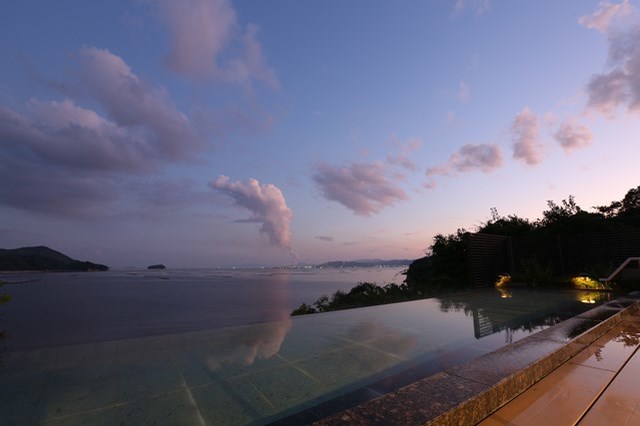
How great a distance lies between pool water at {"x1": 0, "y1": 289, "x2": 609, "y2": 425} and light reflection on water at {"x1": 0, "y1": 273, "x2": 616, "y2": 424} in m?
0.01

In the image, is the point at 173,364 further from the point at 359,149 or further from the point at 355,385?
the point at 359,149

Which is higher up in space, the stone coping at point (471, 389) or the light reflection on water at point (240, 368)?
the stone coping at point (471, 389)

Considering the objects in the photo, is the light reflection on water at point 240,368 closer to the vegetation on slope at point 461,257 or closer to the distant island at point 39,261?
the vegetation on slope at point 461,257

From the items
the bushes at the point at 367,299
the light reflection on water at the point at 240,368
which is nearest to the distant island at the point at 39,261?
the bushes at the point at 367,299

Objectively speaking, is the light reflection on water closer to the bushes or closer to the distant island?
the bushes

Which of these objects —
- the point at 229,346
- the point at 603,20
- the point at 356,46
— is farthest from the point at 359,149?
the point at 229,346

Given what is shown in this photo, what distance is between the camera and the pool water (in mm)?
2080

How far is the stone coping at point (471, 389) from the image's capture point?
→ 138 cm

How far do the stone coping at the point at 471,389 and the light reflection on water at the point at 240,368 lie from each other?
72 cm

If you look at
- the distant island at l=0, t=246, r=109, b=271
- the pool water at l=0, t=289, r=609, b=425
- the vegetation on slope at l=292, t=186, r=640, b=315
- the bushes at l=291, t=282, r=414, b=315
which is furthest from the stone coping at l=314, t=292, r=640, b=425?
the distant island at l=0, t=246, r=109, b=271

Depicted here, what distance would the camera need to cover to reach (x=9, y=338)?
7.32 metres

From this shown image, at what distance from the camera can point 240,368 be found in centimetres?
290

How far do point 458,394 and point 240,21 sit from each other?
985cm

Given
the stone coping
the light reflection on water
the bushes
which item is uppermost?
the stone coping
